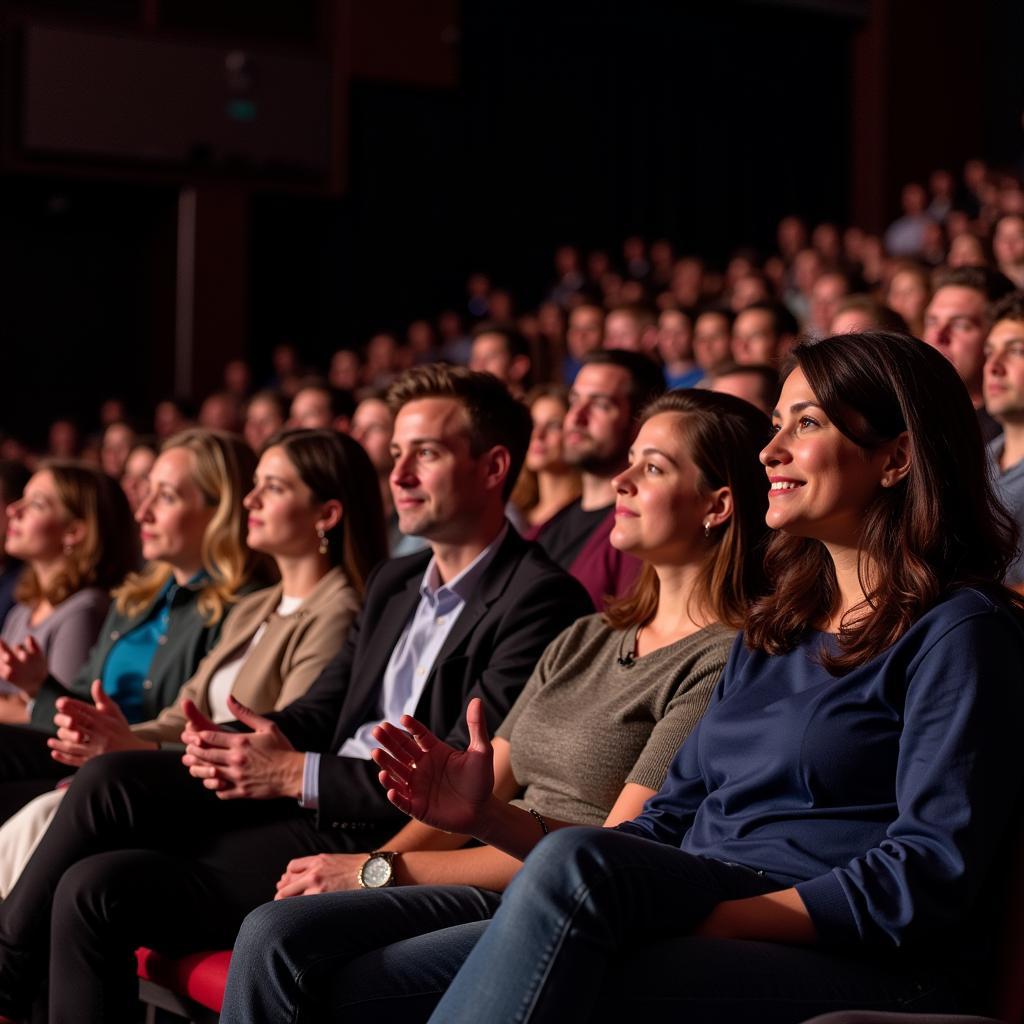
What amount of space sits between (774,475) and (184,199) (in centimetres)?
785

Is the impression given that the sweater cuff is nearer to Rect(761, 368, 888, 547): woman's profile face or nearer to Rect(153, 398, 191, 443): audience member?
Rect(761, 368, 888, 547): woman's profile face

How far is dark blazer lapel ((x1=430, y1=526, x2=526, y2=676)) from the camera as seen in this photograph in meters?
2.22

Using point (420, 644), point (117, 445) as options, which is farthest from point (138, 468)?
point (420, 644)

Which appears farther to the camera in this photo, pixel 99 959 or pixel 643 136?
pixel 643 136

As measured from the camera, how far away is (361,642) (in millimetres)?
2400

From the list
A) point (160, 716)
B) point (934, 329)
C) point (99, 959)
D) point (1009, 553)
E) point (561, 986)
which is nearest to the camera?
point (561, 986)

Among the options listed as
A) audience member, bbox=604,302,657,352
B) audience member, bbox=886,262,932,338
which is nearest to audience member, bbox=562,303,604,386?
audience member, bbox=604,302,657,352

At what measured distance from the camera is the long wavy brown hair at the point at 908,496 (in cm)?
147

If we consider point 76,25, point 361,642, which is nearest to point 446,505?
point 361,642

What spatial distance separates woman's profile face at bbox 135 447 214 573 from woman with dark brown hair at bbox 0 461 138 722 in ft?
1.32

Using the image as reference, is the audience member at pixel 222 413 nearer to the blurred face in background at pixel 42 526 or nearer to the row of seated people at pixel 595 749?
the blurred face in background at pixel 42 526

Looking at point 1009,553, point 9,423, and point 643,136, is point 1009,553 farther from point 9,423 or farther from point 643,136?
point 643,136

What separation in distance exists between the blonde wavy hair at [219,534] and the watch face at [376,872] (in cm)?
119

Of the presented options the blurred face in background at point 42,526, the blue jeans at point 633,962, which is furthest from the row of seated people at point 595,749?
the blurred face in background at point 42,526
